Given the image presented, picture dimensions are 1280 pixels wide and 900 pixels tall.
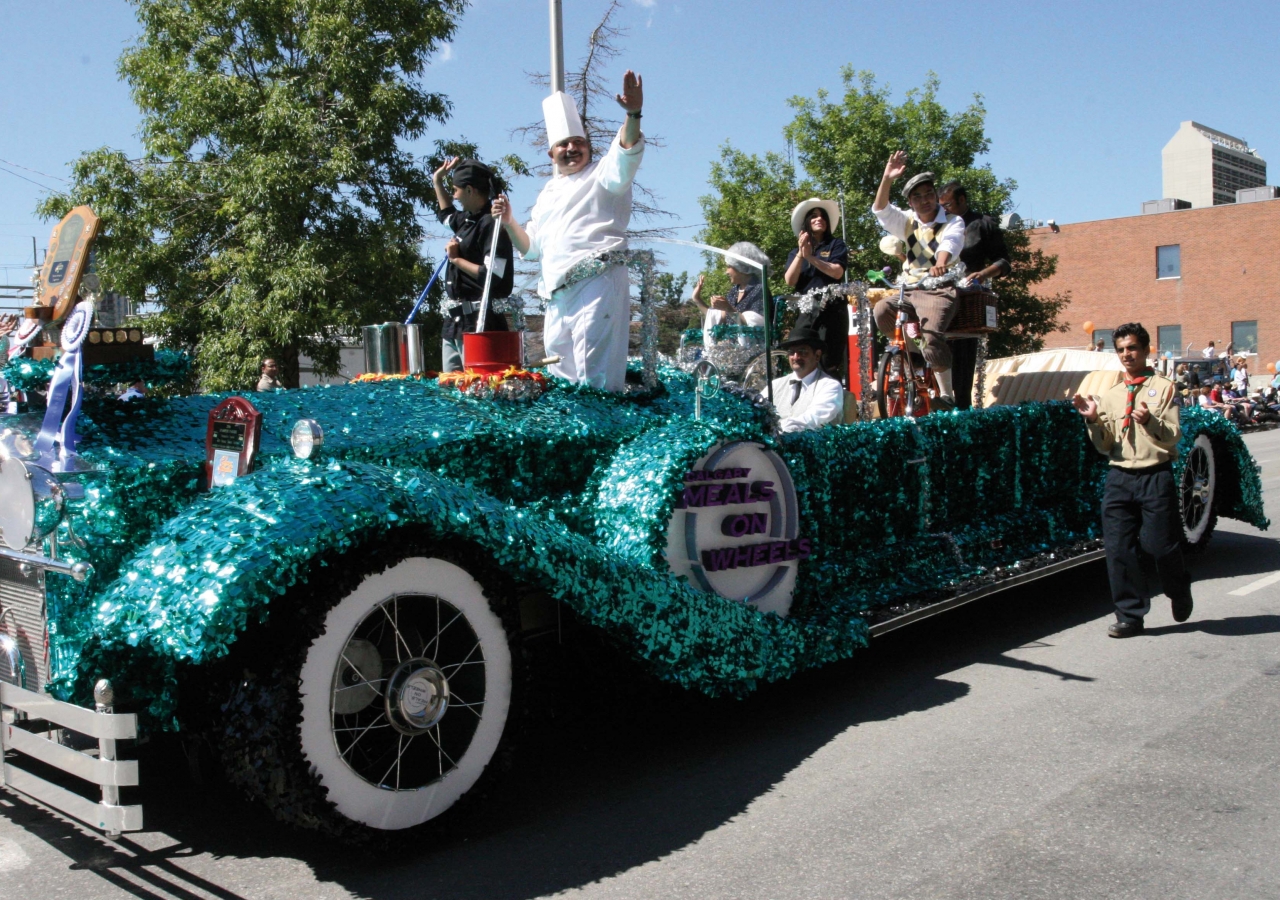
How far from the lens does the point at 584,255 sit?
15.5 feet

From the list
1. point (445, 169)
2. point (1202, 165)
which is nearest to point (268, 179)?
point (445, 169)

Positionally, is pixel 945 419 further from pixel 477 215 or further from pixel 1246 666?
pixel 477 215

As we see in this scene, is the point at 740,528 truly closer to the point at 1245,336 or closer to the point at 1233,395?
the point at 1233,395

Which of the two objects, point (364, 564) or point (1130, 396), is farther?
point (1130, 396)

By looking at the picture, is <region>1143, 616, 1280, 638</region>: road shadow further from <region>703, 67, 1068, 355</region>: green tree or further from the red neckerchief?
<region>703, 67, 1068, 355</region>: green tree

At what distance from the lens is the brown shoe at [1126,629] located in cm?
585

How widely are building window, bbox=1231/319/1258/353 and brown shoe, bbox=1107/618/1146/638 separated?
4433cm

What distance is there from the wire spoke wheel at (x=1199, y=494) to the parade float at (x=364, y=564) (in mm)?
3683

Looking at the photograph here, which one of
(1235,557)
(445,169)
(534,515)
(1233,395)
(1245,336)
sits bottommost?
(1235,557)

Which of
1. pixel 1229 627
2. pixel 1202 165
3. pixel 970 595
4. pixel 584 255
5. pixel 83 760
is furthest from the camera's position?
pixel 1202 165

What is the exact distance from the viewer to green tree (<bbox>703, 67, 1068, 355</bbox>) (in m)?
26.0

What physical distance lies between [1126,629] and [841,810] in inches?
117

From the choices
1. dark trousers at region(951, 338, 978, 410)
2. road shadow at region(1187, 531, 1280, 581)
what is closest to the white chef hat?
dark trousers at region(951, 338, 978, 410)

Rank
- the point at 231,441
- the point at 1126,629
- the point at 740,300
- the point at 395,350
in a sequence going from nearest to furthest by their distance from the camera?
the point at 231,441
the point at 395,350
the point at 1126,629
the point at 740,300
